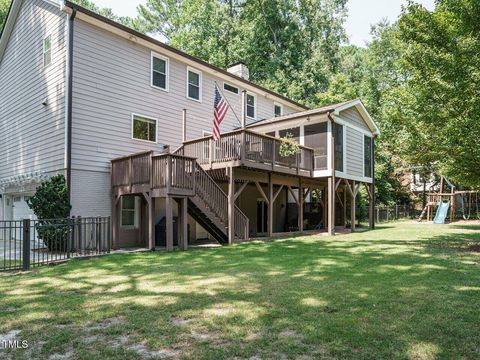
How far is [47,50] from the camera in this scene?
13.8 meters

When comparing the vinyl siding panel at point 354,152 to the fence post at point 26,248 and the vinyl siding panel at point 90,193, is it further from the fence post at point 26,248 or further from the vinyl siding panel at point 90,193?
the fence post at point 26,248

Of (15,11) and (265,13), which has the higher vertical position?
(265,13)

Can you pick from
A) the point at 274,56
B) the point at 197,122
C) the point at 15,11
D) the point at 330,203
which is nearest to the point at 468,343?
the point at 330,203

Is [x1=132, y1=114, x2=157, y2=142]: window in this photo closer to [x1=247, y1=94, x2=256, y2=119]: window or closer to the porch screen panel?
[x1=247, y1=94, x2=256, y2=119]: window

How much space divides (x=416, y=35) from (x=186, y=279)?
8.97m

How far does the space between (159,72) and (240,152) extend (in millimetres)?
5282

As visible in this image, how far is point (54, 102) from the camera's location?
1302 cm

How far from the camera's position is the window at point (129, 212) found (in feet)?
44.7

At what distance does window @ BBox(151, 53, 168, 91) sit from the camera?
1512 cm

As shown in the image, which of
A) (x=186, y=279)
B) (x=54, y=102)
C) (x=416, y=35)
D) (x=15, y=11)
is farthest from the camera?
(x=15, y=11)

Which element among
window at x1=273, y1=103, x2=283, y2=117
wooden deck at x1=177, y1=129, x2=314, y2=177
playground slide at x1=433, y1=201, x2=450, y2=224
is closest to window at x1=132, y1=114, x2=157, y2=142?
wooden deck at x1=177, y1=129, x2=314, y2=177

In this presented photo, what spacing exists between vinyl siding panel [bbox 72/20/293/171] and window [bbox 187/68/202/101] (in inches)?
9.6

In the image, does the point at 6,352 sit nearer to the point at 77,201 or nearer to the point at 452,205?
the point at 77,201

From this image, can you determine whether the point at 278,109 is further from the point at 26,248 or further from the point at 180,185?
the point at 26,248
